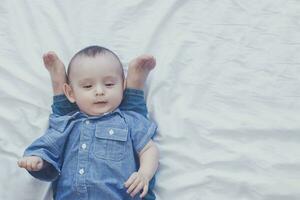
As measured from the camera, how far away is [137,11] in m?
1.28

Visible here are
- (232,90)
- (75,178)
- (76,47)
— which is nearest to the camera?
(75,178)

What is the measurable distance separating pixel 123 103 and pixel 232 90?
0.26 m

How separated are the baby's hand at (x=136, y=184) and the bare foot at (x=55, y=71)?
0.30 metres

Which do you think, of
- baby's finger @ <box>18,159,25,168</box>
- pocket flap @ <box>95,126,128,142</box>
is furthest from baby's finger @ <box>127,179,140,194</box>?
baby's finger @ <box>18,159,25,168</box>

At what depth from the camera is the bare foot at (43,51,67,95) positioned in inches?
45.8

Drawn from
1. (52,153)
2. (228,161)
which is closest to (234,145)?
(228,161)

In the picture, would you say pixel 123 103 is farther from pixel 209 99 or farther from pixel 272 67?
pixel 272 67

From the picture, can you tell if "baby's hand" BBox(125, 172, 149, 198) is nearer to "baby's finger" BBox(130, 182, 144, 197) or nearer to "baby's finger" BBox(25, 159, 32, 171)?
"baby's finger" BBox(130, 182, 144, 197)

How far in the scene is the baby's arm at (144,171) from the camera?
0.99 metres

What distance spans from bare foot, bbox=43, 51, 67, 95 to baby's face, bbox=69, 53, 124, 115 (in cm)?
3

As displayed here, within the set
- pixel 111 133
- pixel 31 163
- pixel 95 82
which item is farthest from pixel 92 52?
pixel 31 163

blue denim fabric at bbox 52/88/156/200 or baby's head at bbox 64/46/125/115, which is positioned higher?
baby's head at bbox 64/46/125/115

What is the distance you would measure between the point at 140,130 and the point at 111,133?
0.07 metres

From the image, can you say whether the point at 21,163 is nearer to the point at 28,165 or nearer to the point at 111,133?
the point at 28,165
